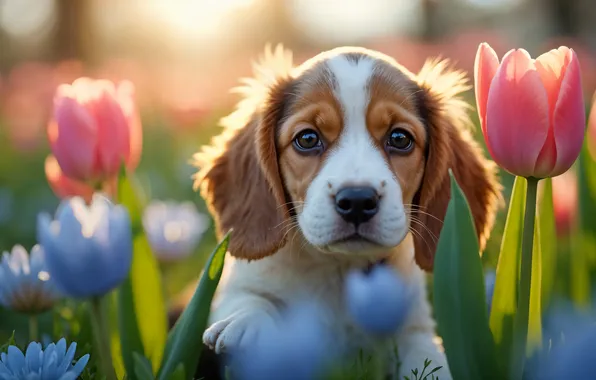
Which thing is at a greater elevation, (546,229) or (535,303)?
(546,229)

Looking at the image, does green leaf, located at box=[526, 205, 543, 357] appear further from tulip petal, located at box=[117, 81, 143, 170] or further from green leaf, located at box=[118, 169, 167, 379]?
tulip petal, located at box=[117, 81, 143, 170]

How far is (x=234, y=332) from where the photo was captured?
6.52 ft

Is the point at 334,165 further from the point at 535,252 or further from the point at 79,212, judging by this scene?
the point at 79,212

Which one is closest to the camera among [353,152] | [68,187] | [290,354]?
[290,354]

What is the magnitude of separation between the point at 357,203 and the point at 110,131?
869mm

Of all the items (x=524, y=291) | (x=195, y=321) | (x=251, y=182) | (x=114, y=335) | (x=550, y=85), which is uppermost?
(x=550, y=85)

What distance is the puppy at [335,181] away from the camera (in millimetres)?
2176

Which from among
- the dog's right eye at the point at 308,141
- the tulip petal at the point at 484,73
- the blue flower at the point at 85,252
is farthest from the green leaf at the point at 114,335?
the tulip petal at the point at 484,73

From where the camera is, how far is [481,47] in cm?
172

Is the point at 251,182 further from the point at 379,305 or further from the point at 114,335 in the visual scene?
the point at 379,305

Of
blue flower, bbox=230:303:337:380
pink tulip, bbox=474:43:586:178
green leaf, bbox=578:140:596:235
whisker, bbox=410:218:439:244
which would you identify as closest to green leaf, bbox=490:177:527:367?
pink tulip, bbox=474:43:586:178

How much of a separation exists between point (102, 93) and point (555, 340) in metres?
1.61

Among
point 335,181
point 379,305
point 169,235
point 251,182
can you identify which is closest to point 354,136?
point 335,181

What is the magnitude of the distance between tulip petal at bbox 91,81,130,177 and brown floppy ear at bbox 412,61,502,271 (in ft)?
3.34
